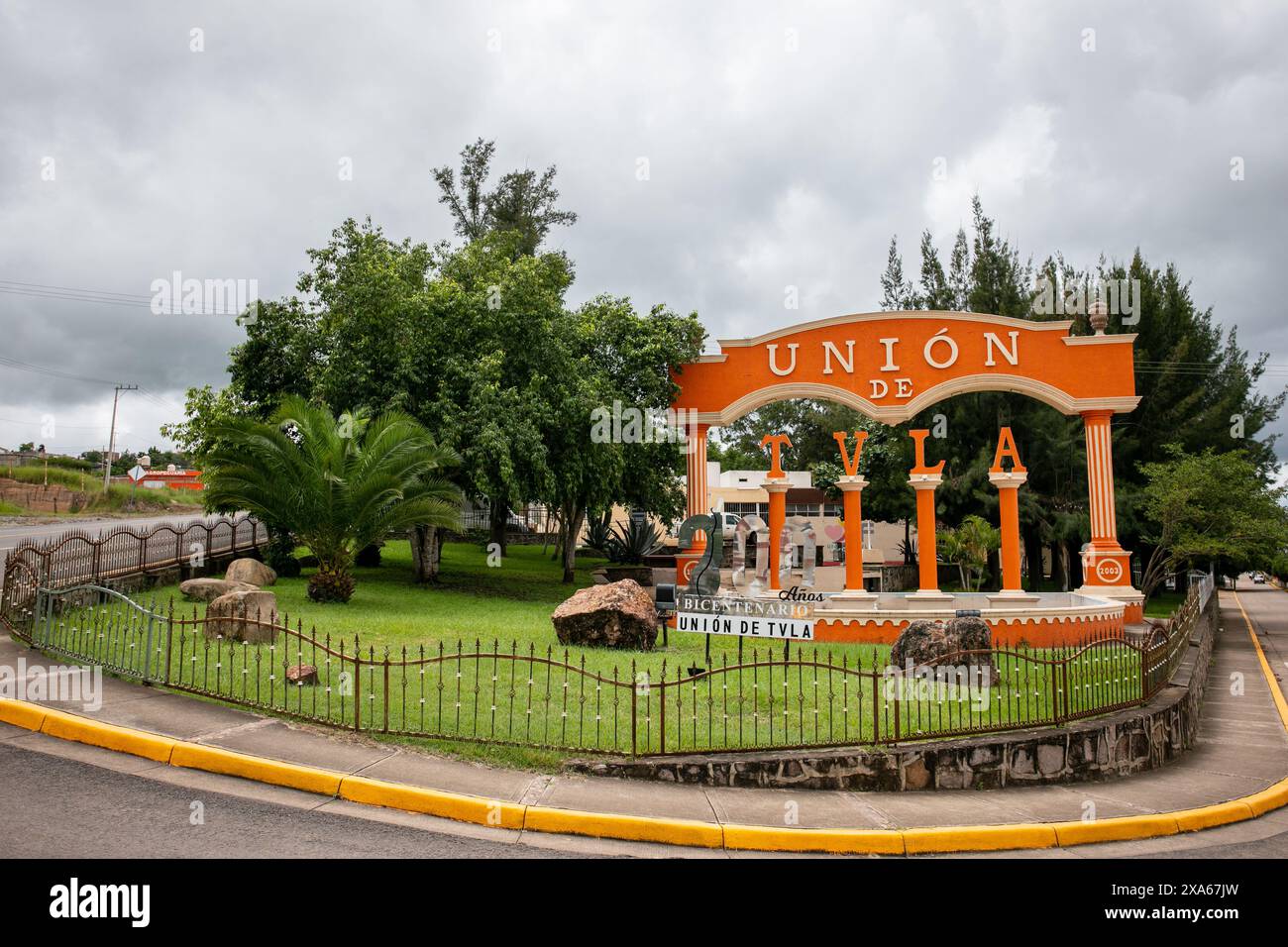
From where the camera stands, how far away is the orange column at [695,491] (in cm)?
1856

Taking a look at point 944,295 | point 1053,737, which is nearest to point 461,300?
point 1053,737

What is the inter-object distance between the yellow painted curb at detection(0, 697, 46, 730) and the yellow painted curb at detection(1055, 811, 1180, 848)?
926 cm

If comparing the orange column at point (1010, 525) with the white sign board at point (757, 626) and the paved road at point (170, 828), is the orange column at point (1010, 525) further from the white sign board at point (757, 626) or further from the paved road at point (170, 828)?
the paved road at point (170, 828)

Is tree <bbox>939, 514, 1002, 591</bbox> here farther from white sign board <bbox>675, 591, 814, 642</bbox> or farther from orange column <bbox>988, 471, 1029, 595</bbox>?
white sign board <bbox>675, 591, 814, 642</bbox>

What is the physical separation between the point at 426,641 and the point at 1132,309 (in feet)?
101

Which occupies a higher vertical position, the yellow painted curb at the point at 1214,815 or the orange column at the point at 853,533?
the orange column at the point at 853,533

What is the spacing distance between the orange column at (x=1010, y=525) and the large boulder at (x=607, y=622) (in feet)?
31.5

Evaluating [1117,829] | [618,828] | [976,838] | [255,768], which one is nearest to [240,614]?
A: [255,768]

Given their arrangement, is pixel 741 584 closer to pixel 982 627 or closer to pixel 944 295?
pixel 982 627

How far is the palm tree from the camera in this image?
51.1ft

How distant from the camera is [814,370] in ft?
64.3

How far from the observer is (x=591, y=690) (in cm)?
919

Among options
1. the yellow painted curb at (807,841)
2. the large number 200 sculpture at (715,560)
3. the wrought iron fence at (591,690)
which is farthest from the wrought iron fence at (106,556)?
the yellow painted curb at (807,841)

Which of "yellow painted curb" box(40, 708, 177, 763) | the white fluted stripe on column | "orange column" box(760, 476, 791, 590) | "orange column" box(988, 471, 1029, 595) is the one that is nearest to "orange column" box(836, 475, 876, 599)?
"orange column" box(760, 476, 791, 590)
